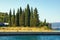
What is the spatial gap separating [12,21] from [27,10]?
3046 millimetres

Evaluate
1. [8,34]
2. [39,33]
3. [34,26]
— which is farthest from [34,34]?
[34,26]

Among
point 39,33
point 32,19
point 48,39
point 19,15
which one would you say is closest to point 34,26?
point 32,19

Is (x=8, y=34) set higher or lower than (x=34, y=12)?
lower

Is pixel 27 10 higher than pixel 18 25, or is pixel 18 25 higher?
pixel 27 10

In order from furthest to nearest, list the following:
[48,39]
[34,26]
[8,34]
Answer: [34,26], [8,34], [48,39]

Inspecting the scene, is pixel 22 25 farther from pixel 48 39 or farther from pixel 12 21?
pixel 48 39

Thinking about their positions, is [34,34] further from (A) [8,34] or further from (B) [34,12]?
(B) [34,12]

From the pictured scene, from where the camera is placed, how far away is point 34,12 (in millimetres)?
28516

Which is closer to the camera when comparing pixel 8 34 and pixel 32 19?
pixel 8 34

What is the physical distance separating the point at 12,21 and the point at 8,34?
32.8ft

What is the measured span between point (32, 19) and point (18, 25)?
8.34ft

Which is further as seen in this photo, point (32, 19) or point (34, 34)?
point (32, 19)

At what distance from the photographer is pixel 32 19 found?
28375mm

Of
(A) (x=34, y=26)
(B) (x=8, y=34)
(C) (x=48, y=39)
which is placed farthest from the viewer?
(A) (x=34, y=26)
